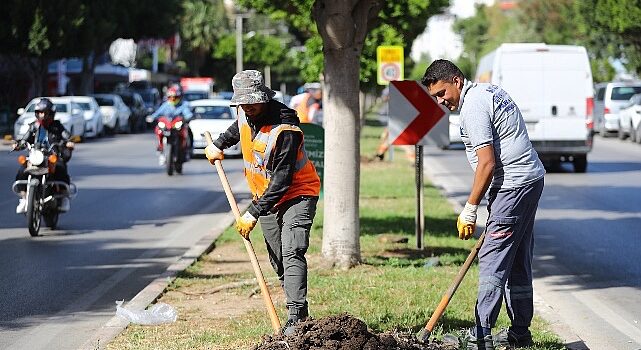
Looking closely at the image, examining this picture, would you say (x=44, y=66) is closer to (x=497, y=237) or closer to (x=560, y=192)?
(x=560, y=192)

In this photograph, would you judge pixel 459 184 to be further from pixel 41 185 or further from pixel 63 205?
pixel 41 185

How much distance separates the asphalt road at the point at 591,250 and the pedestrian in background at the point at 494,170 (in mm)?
1405

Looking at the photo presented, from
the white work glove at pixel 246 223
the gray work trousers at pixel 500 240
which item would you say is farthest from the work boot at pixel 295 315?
the gray work trousers at pixel 500 240

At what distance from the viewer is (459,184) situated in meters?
21.9

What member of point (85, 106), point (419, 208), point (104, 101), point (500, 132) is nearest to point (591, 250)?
point (419, 208)

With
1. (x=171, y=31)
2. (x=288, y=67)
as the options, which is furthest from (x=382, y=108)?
(x=171, y=31)

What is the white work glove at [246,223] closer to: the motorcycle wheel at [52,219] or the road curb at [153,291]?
the road curb at [153,291]

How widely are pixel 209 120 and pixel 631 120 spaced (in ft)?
53.5

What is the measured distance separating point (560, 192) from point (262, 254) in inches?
375

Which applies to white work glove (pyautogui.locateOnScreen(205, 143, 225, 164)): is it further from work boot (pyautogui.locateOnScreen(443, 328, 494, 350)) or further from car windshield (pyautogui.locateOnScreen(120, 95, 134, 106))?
car windshield (pyautogui.locateOnScreen(120, 95, 134, 106))

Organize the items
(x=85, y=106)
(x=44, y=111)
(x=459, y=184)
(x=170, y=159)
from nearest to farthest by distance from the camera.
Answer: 1. (x=44, y=111)
2. (x=459, y=184)
3. (x=170, y=159)
4. (x=85, y=106)

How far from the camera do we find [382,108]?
338 feet

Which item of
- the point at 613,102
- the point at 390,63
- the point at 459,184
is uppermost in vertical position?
the point at 390,63

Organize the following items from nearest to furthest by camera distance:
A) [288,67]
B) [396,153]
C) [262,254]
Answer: [262,254]
[396,153]
[288,67]
